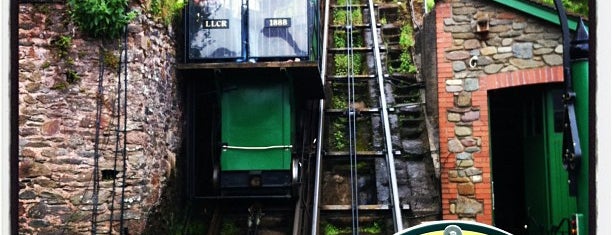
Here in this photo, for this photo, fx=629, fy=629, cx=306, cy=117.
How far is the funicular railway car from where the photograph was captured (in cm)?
540

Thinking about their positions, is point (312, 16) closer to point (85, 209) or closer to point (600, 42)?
point (85, 209)

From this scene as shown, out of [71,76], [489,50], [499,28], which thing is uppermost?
[499,28]

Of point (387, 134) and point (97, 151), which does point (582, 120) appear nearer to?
point (97, 151)

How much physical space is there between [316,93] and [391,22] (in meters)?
3.06

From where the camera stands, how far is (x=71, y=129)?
4.44 metres

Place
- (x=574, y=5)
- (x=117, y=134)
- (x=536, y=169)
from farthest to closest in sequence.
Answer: (x=536, y=169) < (x=574, y=5) < (x=117, y=134)

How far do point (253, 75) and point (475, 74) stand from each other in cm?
216

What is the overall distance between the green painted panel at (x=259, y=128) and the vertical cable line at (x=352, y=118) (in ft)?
2.99

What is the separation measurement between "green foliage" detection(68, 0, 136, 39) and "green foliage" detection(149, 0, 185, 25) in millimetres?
431

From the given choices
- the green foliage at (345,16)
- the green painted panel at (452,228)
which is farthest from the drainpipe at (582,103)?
the green foliage at (345,16)

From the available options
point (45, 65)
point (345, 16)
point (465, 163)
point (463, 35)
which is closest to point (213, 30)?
point (45, 65)

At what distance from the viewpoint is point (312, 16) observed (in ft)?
18.2

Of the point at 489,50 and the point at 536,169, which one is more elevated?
the point at 489,50

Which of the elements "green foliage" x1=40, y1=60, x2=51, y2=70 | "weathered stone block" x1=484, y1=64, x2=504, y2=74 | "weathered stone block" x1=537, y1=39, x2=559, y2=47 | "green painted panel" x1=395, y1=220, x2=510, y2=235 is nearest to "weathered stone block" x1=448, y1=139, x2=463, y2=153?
"weathered stone block" x1=484, y1=64, x2=504, y2=74
